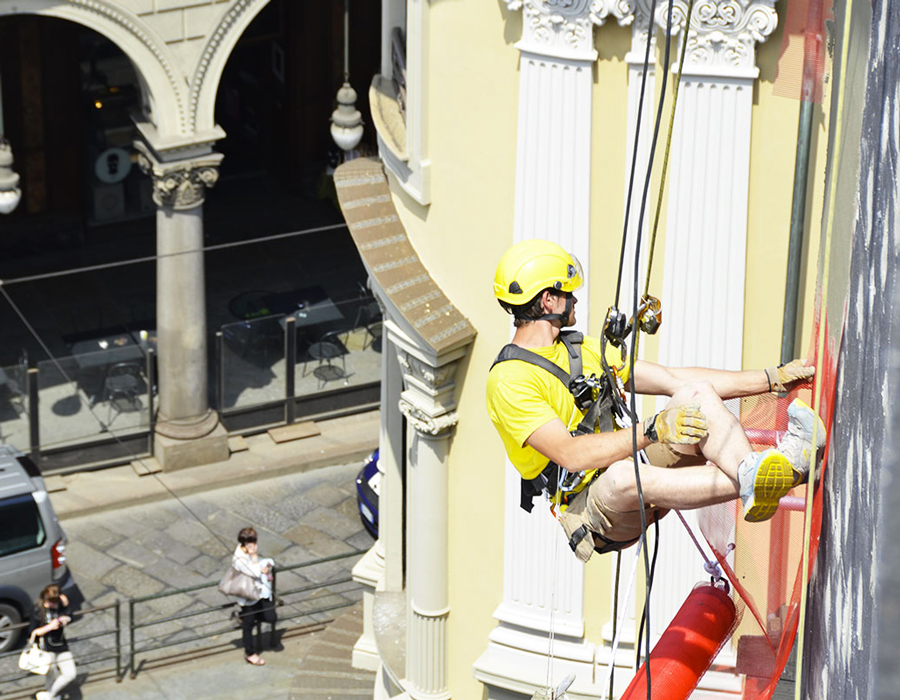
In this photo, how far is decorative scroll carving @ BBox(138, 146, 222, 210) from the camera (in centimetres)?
2569

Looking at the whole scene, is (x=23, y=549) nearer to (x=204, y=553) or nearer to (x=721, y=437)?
(x=204, y=553)

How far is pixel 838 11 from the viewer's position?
9516mm

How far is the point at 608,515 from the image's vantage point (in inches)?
373

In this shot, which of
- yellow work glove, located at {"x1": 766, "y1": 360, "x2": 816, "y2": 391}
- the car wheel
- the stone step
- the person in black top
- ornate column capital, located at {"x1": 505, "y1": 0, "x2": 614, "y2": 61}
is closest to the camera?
yellow work glove, located at {"x1": 766, "y1": 360, "x2": 816, "y2": 391}

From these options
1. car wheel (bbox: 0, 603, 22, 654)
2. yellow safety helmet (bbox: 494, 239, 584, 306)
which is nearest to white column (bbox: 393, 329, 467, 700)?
yellow safety helmet (bbox: 494, 239, 584, 306)

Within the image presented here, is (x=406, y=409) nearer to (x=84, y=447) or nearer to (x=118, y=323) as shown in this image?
(x=84, y=447)

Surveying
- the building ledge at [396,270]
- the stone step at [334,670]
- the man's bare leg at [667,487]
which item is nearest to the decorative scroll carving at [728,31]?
the building ledge at [396,270]

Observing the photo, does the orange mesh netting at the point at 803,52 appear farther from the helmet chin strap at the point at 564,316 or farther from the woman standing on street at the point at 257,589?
the woman standing on street at the point at 257,589

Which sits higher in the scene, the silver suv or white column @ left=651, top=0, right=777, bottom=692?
white column @ left=651, top=0, right=777, bottom=692

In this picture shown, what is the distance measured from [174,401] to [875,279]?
21.7 m

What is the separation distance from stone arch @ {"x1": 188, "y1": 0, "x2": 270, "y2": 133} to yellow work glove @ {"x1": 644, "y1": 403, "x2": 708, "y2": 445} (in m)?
17.5

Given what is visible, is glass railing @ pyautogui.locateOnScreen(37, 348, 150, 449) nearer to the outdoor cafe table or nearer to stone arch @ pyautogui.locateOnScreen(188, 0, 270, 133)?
the outdoor cafe table

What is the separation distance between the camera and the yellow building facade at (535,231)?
13.5 meters

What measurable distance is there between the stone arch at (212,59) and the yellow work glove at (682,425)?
17531 millimetres
